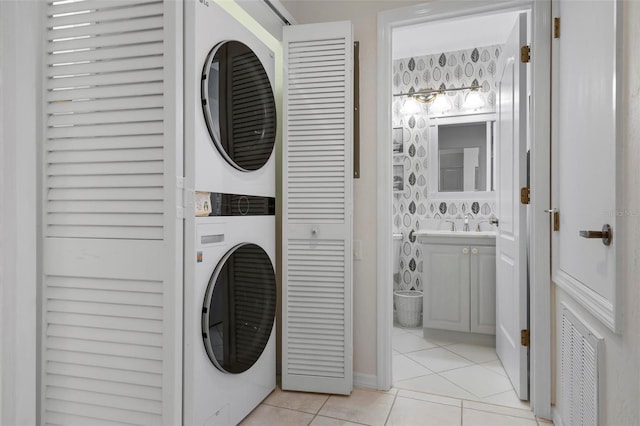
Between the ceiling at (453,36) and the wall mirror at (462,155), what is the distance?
0.65m

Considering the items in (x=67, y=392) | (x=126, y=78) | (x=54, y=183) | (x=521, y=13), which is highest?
(x=521, y=13)

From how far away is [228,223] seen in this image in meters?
1.77

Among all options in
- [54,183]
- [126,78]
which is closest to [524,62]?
[126,78]

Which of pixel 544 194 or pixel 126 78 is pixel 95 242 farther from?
pixel 544 194

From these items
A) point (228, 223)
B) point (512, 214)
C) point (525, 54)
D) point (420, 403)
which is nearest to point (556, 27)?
point (525, 54)

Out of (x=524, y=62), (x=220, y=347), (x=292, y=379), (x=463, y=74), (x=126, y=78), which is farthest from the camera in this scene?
(x=463, y=74)

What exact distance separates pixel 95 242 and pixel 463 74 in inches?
137

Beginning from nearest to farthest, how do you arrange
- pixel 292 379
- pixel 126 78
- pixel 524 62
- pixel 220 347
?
1. pixel 126 78
2. pixel 220 347
3. pixel 524 62
4. pixel 292 379

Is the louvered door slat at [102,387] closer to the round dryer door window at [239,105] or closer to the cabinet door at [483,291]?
the round dryer door window at [239,105]

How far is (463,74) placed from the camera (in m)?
3.70

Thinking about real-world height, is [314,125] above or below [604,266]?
above

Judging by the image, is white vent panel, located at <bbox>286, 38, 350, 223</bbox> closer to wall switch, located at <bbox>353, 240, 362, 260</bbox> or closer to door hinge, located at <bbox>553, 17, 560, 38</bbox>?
wall switch, located at <bbox>353, 240, 362, 260</bbox>

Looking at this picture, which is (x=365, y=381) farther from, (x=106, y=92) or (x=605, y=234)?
(x=106, y=92)

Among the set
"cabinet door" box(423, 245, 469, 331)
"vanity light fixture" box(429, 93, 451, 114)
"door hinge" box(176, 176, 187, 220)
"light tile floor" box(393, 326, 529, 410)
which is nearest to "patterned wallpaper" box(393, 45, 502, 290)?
"vanity light fixture" box(429, 93, 451, 114)
